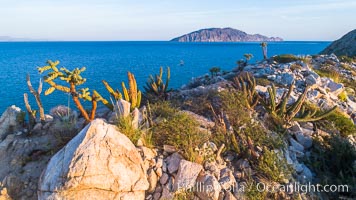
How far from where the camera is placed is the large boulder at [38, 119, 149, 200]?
20.4 feet

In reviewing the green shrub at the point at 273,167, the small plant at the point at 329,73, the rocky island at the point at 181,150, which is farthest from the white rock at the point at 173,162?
the small plant at the point at 329,73

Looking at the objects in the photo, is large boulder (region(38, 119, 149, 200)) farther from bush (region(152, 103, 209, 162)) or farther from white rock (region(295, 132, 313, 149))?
white rock (region(295, 132, 313, 149))

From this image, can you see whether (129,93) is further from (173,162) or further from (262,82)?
(262,82)

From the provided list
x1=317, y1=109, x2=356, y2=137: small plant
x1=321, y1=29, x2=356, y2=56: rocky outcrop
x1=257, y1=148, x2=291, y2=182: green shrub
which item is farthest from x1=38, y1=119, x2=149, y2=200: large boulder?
x1=321, y1=29, x2=356, y2=56: rocky outcrop

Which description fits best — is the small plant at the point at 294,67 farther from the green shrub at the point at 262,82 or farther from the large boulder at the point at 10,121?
the large boulder at the point at 10,121

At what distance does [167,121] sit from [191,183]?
1909 mm

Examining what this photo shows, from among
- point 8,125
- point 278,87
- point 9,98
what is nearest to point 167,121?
point 8,125

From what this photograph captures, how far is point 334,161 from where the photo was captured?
316 inches

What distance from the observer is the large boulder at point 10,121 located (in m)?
9.38

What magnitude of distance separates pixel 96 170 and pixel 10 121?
4631 mm

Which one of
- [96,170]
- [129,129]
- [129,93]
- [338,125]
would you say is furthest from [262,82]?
[96,170]

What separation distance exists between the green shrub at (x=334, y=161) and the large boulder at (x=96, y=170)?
14.0 ft

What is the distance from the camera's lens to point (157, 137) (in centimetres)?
780

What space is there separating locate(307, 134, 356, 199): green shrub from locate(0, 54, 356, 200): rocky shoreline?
0.08 metres
